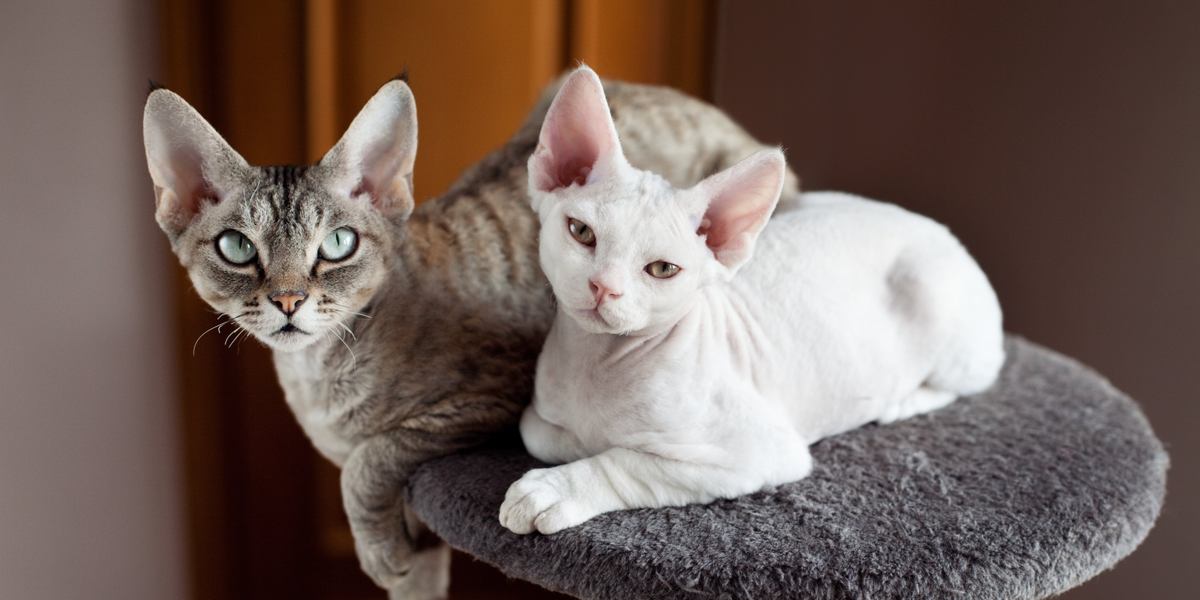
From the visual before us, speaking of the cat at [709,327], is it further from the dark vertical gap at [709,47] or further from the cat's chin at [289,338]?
the dark vertical gap at [709,47]

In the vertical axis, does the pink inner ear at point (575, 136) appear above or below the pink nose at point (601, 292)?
above

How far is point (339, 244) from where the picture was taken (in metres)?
0.97

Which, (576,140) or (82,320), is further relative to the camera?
(82,320)

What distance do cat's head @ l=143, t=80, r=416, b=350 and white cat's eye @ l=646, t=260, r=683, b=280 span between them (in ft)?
0.99

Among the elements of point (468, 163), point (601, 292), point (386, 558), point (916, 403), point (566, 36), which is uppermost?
point (566, 36)

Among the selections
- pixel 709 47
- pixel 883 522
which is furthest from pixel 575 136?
pixel 709 47

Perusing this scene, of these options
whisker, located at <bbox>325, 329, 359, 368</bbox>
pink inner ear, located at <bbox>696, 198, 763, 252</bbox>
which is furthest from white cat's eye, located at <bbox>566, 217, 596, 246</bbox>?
whisker, located at <bbox>325, 329, 359, 368</bbox>

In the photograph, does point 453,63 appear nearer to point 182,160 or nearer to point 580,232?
point 182,160

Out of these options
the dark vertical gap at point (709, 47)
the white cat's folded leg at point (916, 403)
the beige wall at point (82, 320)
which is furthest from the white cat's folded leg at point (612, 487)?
the dark vertical gap at point (709, 47)

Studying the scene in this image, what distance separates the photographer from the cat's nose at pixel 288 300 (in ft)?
3.00

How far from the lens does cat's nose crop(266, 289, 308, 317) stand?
91cm

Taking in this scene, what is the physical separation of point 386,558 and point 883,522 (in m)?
0.57

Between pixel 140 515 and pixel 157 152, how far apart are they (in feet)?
2.25

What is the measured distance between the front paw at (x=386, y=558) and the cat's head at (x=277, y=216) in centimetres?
29
